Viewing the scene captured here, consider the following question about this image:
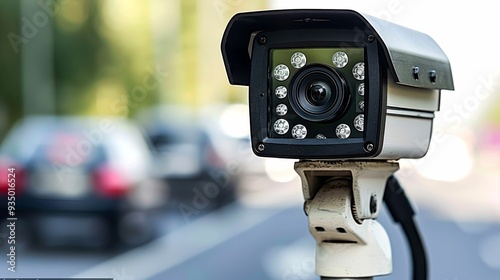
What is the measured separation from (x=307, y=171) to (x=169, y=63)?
17732 mm

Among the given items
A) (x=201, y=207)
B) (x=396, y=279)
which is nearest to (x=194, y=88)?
(x=201, y=207)

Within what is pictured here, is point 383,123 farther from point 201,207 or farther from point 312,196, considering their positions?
point 201,207

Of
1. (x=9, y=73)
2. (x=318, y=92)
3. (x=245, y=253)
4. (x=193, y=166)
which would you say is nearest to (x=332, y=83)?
(x=318, y=92)

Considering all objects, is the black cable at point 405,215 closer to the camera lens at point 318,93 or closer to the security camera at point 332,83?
the security camera at point 332,83

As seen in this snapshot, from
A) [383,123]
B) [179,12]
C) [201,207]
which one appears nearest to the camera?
[383,123]

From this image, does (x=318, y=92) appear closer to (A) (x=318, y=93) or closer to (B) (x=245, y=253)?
(A) (x=318, y=93)

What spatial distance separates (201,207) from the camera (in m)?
13.7

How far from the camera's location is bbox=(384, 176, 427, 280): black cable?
2.23 metres

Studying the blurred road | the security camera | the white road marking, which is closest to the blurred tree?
the white road marking

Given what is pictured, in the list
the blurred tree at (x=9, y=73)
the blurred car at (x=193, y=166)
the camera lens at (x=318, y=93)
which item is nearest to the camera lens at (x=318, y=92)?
the camera lens at (x=318, y=93)

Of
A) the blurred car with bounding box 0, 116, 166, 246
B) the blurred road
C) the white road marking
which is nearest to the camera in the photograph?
the blurred road

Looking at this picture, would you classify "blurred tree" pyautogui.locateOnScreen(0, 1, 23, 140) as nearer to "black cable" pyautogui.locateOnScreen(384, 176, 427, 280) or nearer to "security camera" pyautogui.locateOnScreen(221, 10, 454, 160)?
"black cable" pyautogui.locateOnScreen(384, 176, 427, 280)

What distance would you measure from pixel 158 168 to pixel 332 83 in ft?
40.3

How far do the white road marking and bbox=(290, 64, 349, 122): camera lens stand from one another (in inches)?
195
